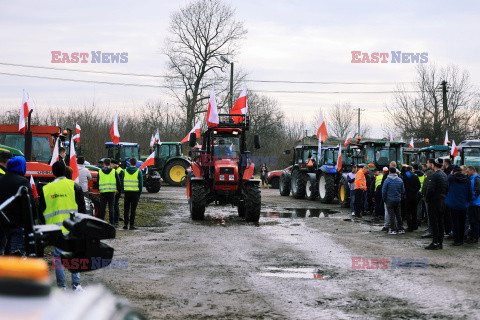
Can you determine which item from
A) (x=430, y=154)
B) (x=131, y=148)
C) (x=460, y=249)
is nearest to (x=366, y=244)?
(x=460, y=249)

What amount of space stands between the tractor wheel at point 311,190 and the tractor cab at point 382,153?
400cm

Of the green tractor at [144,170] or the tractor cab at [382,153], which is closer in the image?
the tractor cab at [382,153]

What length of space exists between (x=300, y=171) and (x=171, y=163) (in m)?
9.65

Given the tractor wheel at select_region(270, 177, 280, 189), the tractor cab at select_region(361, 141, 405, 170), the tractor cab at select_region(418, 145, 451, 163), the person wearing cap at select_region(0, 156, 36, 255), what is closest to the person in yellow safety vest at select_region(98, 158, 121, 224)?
the person wearing cap at select_region(0, 156, 36, 255)

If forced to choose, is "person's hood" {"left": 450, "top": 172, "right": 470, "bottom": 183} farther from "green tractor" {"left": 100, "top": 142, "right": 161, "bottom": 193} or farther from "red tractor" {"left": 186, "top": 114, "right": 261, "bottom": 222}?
"green tractor" {"left": 100, "top": 142, "right": 161, "bottom": 193}

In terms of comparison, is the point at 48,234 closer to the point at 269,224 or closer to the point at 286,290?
the point at 286,290

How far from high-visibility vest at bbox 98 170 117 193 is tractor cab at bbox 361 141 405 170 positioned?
1183 cm

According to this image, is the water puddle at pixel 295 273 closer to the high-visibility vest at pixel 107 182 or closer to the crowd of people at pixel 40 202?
the crowd of people at pixel 40 202

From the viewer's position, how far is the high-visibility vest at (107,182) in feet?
47.4

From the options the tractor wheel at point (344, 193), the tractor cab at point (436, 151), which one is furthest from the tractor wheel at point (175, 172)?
the tractor cab at point (436, 151)

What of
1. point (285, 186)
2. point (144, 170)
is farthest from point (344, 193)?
point (144, 170)

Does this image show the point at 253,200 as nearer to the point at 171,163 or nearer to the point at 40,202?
the point at 40,202

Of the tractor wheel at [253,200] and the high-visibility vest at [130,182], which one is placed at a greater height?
the high-visibility vest at [130,182]

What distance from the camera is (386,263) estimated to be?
10.2 metres
